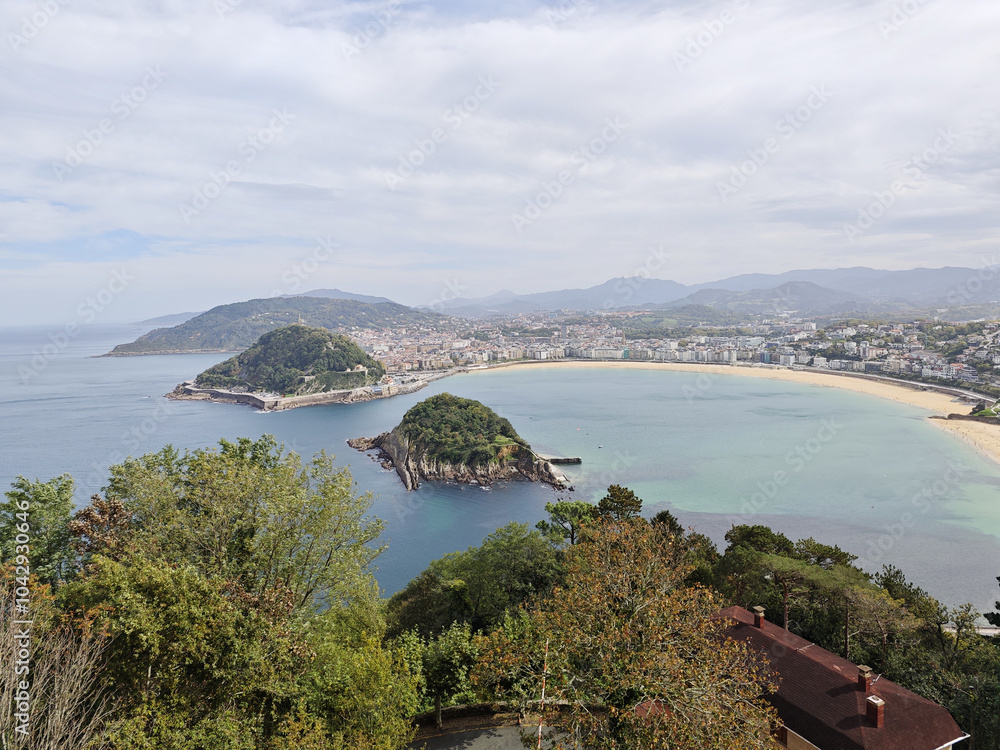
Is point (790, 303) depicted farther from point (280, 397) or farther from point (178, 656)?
point (178, 656)

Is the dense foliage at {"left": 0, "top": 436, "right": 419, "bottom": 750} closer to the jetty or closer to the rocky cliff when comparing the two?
the rocky cliff

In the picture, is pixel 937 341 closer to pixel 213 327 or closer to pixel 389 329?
pixel 389 329

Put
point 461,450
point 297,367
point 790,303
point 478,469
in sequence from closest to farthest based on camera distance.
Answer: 1. point 478,469
2. point 461,450
3. point 297,367
4. point 790,303

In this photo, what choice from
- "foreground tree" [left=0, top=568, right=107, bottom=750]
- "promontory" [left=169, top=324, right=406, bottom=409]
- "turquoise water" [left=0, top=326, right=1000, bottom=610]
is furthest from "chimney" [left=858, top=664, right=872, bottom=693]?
"promontory" [left=169, top=324, right=406, bottom=409]

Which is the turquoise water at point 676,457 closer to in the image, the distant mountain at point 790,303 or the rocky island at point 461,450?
the rocky island at point 461,450

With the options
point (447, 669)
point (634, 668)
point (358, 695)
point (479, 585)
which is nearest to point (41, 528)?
point (358, 695)

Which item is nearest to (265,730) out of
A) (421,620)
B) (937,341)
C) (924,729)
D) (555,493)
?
(421,620)
